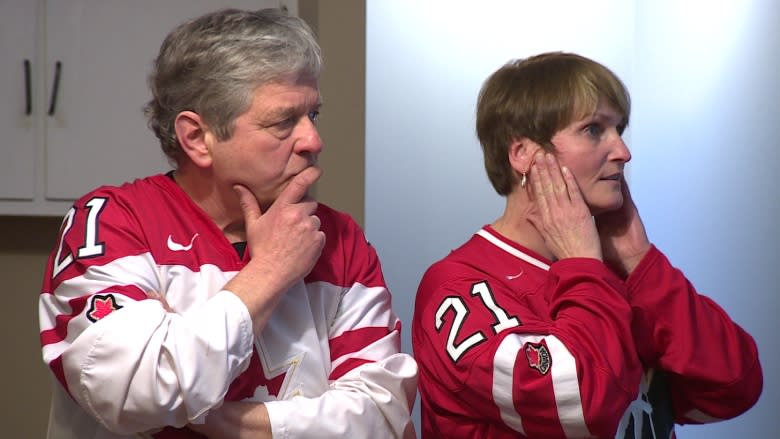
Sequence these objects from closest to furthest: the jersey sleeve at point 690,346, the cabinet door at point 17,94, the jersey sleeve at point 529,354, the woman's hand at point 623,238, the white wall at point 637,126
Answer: the jersey sleeve at point 529,354 < the jersey sleeve at point 690,346 < the woman's hand at point 623,238 < the white wall at point 637,126 < the cabinet door at point 17,94

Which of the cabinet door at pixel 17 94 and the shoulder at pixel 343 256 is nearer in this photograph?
the shoulder at pixel 343 256

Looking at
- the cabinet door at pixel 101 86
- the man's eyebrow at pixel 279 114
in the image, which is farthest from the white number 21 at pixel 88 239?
the cabinet door at pixel 101 86

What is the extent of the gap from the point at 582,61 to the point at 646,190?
5.71ft

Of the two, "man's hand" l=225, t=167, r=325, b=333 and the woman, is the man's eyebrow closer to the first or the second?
"man's hand" l=225, t=167, r=325, b=333

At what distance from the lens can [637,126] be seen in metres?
3.48

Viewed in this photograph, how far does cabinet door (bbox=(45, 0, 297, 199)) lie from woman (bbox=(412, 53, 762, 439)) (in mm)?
1582

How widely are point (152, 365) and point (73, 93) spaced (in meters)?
2.08

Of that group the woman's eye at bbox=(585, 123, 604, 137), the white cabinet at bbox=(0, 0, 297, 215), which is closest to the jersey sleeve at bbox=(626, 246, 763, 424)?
the woman's eye at bbox=(585, 123, 604, 137)

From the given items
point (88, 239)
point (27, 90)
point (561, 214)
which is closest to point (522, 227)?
point (561, 214)

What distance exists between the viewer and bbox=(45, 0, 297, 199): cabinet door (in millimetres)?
3105

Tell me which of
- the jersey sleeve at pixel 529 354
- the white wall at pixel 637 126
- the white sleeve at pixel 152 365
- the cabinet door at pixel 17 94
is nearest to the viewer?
the white sleeve at pixel 152 365

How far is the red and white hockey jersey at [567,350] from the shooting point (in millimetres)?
1486

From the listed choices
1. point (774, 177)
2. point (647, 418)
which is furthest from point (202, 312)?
point (774, 177)

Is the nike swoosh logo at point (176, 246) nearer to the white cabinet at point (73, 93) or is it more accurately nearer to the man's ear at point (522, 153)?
the man's ear at point (522, 153)
